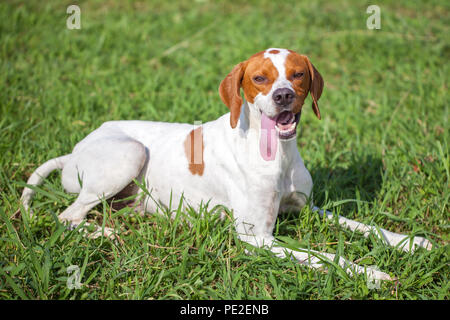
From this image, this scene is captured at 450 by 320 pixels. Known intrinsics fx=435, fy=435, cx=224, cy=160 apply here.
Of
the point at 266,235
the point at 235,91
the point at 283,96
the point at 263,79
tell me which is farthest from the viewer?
the point at 266,235

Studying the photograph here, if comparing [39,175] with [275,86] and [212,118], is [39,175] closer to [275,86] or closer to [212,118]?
[212,118]

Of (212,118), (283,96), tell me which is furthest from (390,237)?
(212,118)

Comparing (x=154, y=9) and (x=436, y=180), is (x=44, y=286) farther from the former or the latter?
(x=154, y=9)

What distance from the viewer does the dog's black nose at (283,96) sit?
2.70 meters

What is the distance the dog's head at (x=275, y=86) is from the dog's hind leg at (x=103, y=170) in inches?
37.7

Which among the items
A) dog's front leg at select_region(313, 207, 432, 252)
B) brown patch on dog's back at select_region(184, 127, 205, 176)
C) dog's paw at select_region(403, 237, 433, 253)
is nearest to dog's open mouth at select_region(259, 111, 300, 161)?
brown patch on dog's back at select_region(184, 127, 205, 176)

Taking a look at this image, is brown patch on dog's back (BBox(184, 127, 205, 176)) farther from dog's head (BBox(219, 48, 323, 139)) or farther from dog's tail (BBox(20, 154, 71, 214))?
dog's tail (BBox(20, 154, 71, 214))

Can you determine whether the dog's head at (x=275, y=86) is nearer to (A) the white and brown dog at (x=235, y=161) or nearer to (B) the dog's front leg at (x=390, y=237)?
(A) the white and brown dog at (x=235, y=161)

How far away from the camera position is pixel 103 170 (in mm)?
3396

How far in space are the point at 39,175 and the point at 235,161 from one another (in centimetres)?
175

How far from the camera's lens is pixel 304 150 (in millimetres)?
4480

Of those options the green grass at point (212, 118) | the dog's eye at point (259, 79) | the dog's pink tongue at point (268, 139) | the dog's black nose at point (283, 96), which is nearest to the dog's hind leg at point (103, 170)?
the green grass at point (212, 118)

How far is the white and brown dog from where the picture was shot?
9.32 ft

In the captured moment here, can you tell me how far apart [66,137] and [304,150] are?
8.05 feet
